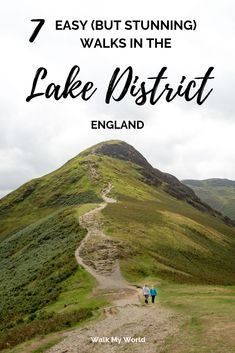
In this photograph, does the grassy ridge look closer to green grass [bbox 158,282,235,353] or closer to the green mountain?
the green mountain

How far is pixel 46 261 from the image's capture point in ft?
193

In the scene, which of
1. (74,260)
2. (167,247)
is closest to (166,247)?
(167,247)

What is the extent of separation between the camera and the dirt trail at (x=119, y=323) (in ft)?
80.5

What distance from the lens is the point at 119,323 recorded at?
96.8ft

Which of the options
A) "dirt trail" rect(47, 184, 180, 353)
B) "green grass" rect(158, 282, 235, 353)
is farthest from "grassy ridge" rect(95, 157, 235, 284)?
"green grass" rect(158, 282, 235, 353)

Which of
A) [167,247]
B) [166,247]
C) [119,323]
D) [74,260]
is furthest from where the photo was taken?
[167,247]

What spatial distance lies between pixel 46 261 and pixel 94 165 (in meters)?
92.2

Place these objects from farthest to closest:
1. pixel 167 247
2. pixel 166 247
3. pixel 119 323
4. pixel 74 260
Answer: pixel 167 247 → pixel 166 247 → pixel 74 260 → pixel 119 323

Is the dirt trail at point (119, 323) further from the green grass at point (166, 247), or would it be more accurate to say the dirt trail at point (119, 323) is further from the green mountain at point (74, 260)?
the green grass at point (166, 247)

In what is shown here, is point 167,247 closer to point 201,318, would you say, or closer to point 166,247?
point 166,247

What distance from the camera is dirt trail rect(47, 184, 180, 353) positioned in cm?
2453

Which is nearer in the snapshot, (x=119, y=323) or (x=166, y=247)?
(x=119, y=323)

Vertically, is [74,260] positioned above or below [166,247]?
below

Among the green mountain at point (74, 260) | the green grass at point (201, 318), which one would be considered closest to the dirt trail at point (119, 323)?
the green grass at point (201, 318)
